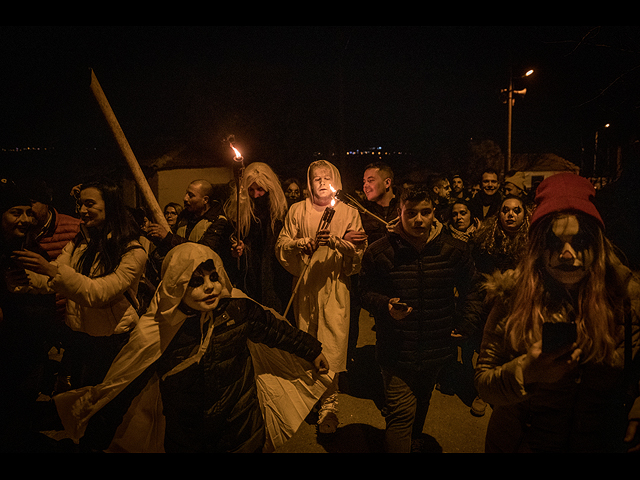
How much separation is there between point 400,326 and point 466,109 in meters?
2.11

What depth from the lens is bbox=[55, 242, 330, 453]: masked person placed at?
9.54 ft

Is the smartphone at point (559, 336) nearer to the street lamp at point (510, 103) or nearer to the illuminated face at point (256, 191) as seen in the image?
the street lamp at point (510, 103)

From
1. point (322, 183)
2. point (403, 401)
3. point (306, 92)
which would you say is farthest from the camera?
point (306, 92)

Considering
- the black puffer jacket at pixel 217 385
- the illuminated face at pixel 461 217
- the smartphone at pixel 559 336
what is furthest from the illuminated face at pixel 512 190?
the black puffer jacket at pixel 217 385

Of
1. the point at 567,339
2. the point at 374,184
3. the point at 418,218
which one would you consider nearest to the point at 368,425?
the point at 567,339

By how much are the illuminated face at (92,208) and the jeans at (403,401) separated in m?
2.76

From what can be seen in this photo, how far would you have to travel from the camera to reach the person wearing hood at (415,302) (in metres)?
3.02

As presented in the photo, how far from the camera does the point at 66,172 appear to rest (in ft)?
10.6

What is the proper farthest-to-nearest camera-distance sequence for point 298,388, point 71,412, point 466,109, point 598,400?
1. point 466,109
2. point 298,388
3. point 71,412
4. point 598,400

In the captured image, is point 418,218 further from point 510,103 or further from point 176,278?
point 176,278

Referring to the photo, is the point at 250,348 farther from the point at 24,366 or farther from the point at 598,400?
the point at 598,400

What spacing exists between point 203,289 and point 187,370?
0.67 m

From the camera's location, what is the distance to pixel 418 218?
9.88ft

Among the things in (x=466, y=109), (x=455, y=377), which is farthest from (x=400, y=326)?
(x=466, y=109)
